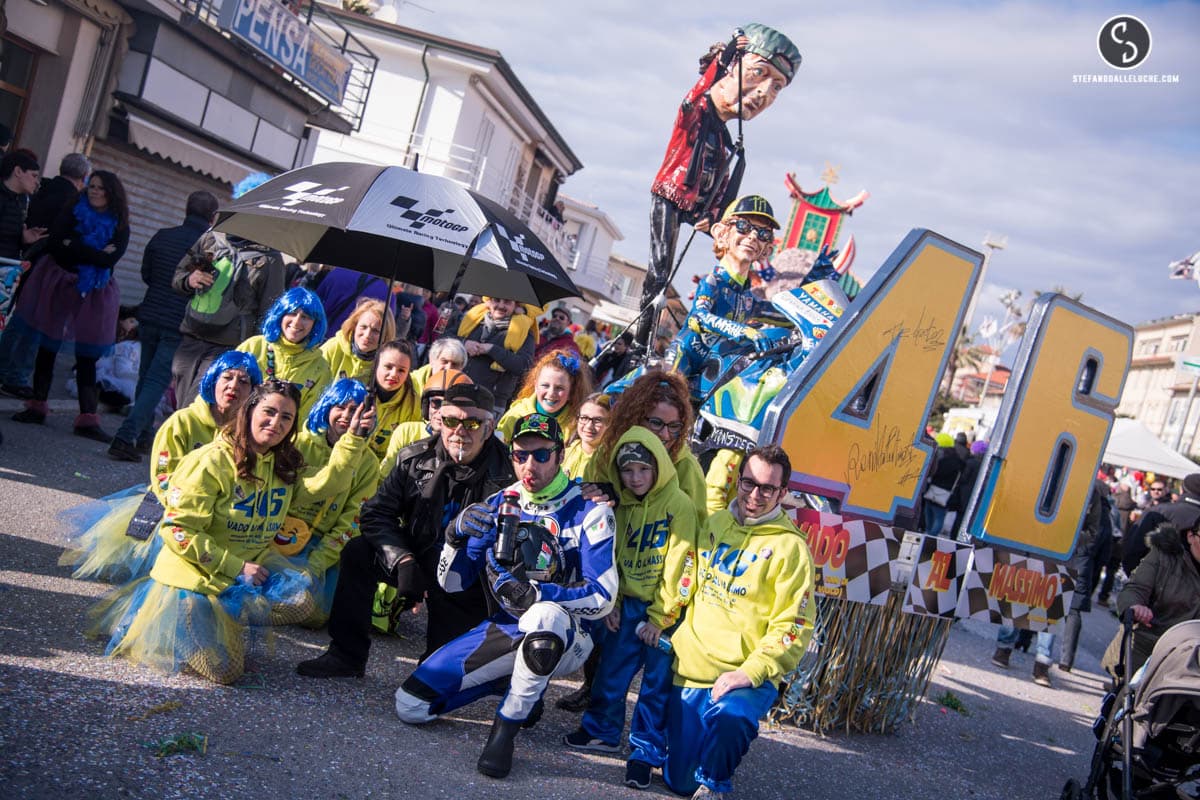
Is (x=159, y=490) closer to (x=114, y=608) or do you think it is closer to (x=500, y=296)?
(x=114, y=608)

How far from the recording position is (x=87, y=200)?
273 inches

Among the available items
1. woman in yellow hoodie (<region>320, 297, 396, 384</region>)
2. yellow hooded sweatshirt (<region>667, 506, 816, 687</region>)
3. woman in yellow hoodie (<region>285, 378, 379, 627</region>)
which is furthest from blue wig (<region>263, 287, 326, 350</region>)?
yellow hooded sweatshirt (<region>667, 506, 816, 687</region>)

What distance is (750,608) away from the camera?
411cm

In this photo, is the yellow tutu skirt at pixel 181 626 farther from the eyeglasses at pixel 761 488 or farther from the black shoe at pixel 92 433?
the black shoe at pixel 92 433

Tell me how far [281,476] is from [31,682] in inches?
51.0

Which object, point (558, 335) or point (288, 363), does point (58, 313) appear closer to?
point (288, 363)

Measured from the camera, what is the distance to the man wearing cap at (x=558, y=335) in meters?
9.01

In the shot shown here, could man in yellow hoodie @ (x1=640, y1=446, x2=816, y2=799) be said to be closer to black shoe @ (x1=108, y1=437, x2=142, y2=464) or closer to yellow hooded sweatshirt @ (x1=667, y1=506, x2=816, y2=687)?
yellow hooded sweatshirt @ (x1=667, y1=506, x2=816, y2=687)

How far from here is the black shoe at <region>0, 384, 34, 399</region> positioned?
7.33 m

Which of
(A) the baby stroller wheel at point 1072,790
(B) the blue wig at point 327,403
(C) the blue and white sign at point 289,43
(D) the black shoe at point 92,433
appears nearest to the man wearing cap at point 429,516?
(B) the blue wig at point 327,403

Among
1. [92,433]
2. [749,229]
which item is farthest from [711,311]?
[92,433]

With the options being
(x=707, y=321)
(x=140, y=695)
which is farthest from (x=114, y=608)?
(x=707, y=321)

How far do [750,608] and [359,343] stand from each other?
295cm

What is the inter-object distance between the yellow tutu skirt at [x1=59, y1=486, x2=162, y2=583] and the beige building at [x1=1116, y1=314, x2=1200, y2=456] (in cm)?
5253
